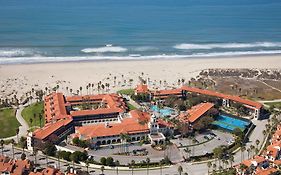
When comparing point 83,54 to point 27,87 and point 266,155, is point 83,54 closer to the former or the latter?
point 27,87

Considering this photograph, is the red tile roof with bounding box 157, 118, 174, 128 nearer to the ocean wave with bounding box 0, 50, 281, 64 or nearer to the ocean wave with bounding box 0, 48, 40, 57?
the ocean wave with bounding box 0, 50, 281, 64

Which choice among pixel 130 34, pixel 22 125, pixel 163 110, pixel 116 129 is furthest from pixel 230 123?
pixel 130 34

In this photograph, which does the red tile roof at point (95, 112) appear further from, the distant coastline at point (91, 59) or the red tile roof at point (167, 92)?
the distant coastline at point (91, 59)

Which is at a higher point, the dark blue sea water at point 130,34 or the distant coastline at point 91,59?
the dark blue sea water at point 130,34

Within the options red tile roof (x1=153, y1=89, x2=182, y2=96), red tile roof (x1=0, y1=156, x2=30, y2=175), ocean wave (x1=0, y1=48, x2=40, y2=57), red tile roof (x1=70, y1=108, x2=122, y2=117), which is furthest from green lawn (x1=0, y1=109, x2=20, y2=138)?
ocean wave (x1=0, y1=48, x2=40, y2=57)

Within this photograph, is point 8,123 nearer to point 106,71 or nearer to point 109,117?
point 109,117

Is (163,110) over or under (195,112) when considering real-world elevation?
under

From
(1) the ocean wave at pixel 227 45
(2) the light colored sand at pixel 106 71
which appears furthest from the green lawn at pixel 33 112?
(1) the ocean wave at pixel 227 45

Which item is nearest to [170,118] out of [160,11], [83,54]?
[83,54]
